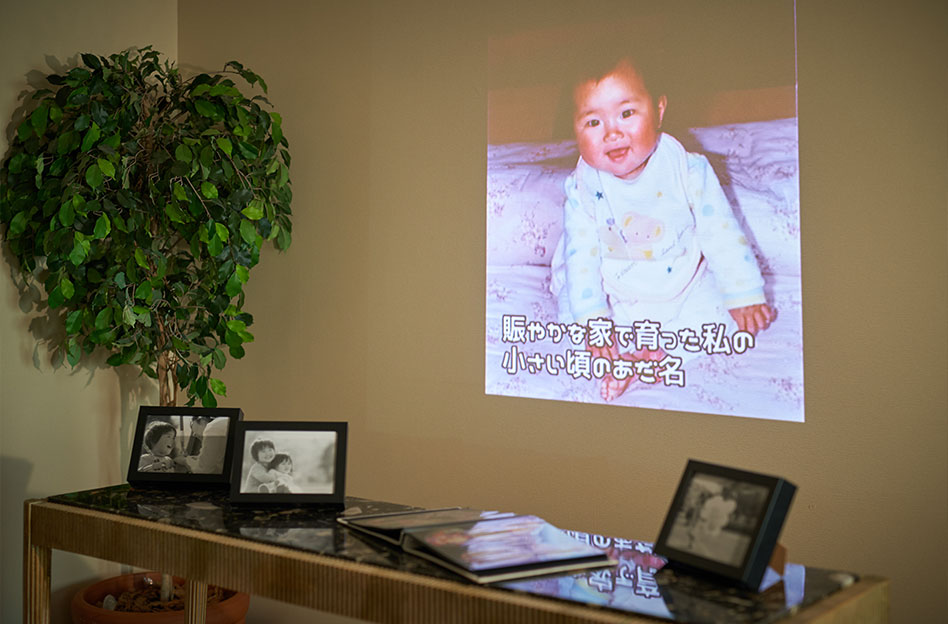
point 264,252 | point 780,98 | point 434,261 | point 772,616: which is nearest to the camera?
point 772,616

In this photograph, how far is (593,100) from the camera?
9.66 feet

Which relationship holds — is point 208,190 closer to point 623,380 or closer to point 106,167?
point 106,167

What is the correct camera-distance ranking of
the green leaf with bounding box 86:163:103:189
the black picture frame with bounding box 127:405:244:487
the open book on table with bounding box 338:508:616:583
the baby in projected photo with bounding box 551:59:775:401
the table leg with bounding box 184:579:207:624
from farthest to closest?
the green leaf with bounding box 86:163:103:189, the baby in projected photo with bounding box 551:59:775:401, the table leg with bounding box 184:579:207:624, the black picture frame with bounding box 127:405:244:487, the open book on table with bounding box 338:508:616:583

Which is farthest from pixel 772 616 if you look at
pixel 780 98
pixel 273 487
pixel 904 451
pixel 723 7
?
pixel 723 7

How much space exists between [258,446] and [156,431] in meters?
0.38

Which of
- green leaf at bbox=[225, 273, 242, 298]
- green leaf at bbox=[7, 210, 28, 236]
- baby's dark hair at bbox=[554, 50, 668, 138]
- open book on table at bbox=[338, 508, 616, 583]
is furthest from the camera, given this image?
green leaf at bbox=[225, 273, 242, 298]

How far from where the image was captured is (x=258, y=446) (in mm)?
2035

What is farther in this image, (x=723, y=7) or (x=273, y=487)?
(x=723, y=7)

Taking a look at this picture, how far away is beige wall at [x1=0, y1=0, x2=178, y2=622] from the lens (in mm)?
3215

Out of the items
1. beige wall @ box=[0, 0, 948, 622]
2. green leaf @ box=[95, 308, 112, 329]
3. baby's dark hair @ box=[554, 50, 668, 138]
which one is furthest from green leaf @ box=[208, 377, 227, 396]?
baby's dark hair @ box=[554, 50, 668, 138]

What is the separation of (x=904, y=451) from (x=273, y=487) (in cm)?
165

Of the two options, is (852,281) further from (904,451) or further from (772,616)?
(772,616)

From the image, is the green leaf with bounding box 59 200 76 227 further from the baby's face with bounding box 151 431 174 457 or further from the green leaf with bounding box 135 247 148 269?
the baby's face with bounding box 151 431 174 457

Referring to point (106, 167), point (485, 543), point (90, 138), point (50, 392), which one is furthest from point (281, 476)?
point (50, 392)
